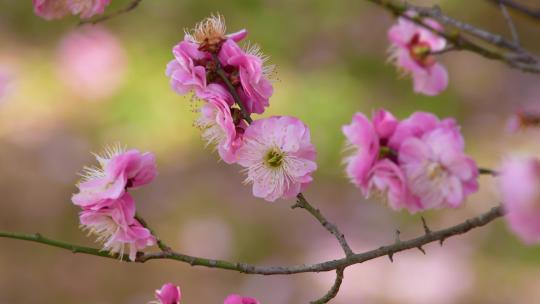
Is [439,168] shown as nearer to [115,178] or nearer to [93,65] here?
[115,178]

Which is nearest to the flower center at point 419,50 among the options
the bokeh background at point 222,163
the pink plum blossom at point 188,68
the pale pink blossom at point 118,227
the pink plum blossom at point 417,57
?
the pink plum blossom at point 417,57

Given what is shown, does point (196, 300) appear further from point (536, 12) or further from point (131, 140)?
point (536, 12)

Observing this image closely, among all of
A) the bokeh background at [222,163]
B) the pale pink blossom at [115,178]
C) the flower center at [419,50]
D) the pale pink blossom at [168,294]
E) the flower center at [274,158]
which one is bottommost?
the pale pink blossom at [168,294]

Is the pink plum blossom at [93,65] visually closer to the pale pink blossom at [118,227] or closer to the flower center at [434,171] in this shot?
the pale pink blossom at [118,227]

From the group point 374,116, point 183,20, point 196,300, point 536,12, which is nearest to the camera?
point 536,12

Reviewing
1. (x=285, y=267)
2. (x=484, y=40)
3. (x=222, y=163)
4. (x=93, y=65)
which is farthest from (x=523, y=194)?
(x=93, y=65)

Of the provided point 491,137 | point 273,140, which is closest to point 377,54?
point 491,137
